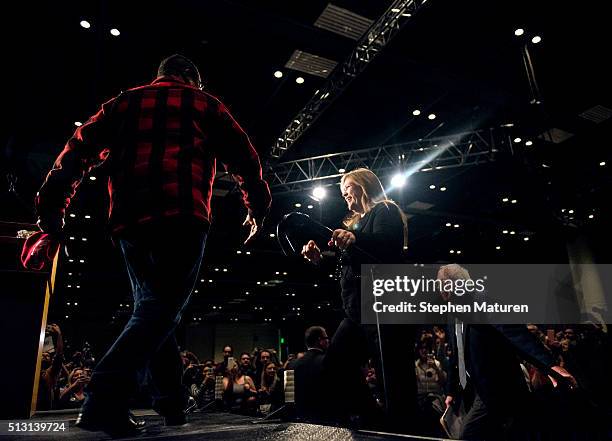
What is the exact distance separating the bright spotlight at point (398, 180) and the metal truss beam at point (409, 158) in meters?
0.12

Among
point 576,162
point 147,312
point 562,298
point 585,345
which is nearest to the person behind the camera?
point 147,312

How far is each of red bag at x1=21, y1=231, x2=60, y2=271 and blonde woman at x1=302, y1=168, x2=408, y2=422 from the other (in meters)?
1.07

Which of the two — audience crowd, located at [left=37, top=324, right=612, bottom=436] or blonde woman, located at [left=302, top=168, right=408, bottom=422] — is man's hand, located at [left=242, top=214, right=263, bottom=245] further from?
audience crowd, located at [left=37, top=324, right=612, bottom=436]

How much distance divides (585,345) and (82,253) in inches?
602

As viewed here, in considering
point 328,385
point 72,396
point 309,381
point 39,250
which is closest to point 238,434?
point 328,385

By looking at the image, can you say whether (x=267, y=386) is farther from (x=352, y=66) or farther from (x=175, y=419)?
(x=175, y=419)

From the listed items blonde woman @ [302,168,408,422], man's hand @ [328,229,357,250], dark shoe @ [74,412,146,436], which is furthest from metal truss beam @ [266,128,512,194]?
dark shoe @ [74,412,146,436]

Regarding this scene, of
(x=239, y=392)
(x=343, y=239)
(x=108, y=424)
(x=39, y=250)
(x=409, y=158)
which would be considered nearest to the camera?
(x=108, y=424)

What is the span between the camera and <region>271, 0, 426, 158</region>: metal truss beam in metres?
5.14

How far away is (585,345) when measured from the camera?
424cm

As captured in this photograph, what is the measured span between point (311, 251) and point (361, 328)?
49 cm

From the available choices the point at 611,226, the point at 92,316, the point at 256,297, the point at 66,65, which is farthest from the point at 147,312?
the point at 92,316

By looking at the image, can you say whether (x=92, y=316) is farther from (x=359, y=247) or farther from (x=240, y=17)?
(x=359, y=247)

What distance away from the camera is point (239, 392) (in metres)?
8.60
